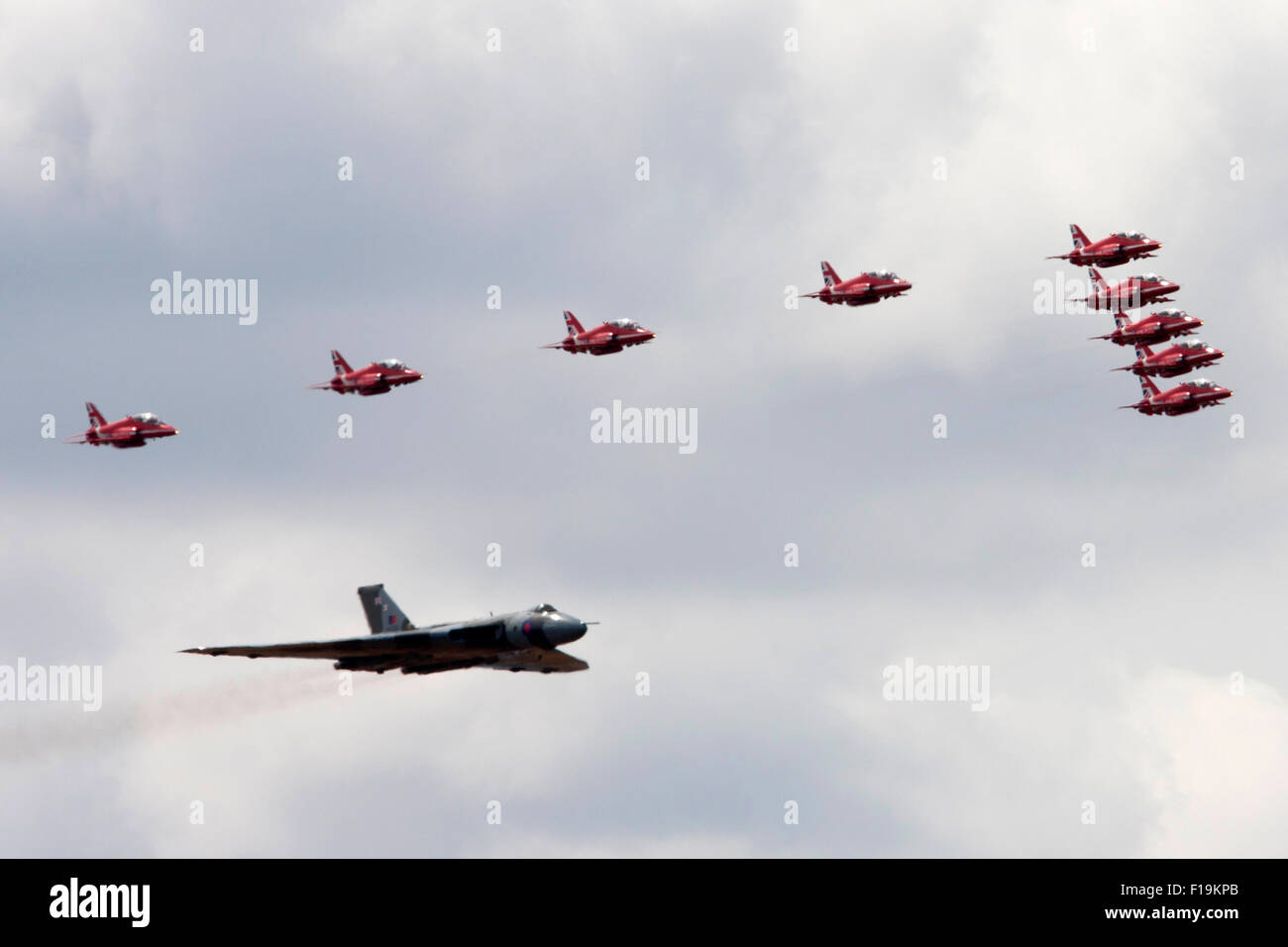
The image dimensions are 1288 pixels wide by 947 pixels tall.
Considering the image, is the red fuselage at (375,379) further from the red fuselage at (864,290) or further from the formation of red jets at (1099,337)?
the red fuselage at (864,290)

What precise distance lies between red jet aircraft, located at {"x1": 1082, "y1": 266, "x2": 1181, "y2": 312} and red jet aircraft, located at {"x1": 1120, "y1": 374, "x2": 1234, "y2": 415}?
24.0 ft

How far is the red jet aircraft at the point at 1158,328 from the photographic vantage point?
188 meters

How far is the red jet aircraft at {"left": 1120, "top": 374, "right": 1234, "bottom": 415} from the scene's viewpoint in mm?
189250

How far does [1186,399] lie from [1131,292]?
935 centimetres

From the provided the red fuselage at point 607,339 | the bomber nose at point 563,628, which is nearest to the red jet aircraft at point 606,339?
the red fuselage at point 607,339

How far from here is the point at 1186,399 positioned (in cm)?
18962

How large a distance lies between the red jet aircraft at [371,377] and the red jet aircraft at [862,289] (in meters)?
30.5

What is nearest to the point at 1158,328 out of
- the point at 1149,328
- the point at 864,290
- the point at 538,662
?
the point at 1149,328

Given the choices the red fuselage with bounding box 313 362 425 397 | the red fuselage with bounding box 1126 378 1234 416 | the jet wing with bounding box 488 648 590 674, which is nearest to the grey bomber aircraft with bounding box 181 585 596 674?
the jet wing with bounding box 488 648 590 674

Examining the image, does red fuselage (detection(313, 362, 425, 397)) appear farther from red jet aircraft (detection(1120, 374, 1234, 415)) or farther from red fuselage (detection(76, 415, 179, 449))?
red jet aircraft (detection(1120, 374, 1234, 415))
